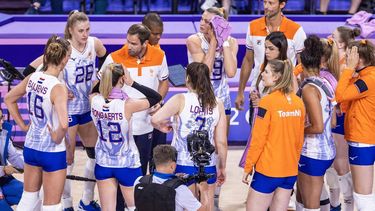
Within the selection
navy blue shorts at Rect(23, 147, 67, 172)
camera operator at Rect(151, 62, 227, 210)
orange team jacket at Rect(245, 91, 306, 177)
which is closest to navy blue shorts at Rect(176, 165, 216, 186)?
camera operator at Rect(151, 62, 227, 210)

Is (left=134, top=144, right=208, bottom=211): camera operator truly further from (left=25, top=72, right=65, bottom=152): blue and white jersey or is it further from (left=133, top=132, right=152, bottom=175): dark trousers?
(left=133, top=132, right=152, bottom=175): dark trousers

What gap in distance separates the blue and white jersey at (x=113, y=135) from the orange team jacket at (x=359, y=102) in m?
1.62

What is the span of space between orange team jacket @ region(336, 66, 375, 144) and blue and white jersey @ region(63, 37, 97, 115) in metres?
2.12

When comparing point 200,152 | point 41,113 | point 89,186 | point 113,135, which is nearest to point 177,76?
point 89,186

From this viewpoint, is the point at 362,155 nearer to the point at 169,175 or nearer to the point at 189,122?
the point at 189,122

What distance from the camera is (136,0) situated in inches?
515

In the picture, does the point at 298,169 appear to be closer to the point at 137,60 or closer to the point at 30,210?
the point at 137,60

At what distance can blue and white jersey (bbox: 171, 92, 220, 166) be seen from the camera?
5.64 m

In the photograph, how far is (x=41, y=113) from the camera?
5.75 meters

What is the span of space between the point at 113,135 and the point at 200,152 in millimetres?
814

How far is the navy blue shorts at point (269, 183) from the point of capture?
18.5 ft

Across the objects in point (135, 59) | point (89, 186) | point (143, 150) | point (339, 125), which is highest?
point (135, 59)

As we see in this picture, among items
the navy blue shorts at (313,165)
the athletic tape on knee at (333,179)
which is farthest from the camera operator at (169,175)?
the athletic tape on knee at (333,179)

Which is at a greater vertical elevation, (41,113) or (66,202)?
(41,113)
